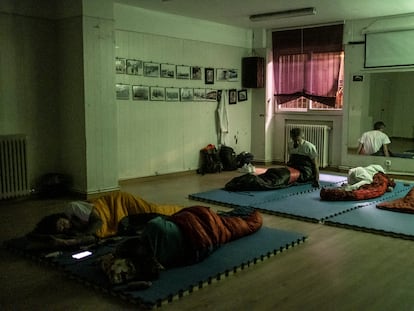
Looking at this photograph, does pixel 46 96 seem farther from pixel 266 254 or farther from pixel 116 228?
pixel 266 254

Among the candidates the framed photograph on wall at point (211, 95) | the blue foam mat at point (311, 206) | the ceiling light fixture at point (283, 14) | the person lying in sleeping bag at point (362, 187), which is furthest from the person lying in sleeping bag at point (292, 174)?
the framed photograph on wall at point (211, 95)

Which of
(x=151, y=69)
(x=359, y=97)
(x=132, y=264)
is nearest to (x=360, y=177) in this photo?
(x=359, y=97)

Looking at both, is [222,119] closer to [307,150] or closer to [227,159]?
[227,159]

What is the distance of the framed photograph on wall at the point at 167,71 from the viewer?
8.10 m

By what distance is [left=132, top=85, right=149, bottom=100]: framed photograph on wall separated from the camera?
767cm

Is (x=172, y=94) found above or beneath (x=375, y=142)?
above

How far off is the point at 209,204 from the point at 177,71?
120 inches

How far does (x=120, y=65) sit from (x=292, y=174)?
3.24 meters

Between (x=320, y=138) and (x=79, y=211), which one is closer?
(x=79, y=211)

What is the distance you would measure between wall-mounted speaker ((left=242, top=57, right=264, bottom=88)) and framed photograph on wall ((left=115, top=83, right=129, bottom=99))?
10.1ft

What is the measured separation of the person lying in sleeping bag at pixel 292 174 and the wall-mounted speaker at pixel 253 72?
8.05ft

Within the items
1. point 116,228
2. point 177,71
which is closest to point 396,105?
point 177,71

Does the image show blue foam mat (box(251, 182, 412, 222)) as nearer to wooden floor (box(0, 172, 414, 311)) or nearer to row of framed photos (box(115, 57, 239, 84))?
wooden floor (box(0, 172, 414, 311))

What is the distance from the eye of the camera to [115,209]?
468 centimetres
